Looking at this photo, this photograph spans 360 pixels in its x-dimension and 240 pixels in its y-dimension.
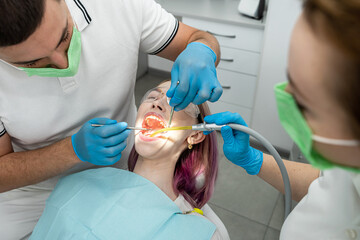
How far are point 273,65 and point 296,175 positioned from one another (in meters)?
1.34

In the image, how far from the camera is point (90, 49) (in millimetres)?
1312

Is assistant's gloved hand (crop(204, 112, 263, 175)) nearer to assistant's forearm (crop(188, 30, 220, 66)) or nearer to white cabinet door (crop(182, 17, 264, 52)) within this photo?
assistant's forearm (crop(188, 30, 220, 66))

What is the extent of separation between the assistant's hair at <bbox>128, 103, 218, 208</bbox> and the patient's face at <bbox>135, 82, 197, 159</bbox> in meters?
0.11

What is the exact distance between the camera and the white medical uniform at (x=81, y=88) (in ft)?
4.04

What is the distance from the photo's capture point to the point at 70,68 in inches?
44.4

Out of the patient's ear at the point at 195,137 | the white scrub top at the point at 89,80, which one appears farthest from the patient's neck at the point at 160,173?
the white scrub top at the point at 89,80

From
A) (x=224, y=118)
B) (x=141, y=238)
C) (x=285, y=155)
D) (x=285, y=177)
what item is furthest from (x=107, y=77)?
(x=285, y=155)

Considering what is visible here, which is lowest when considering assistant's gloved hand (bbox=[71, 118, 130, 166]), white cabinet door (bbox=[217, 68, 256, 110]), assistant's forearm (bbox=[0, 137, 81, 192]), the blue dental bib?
white cabinet door (bbox=[217, 68, 256, 110])

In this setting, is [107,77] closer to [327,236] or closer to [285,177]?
[285,177]

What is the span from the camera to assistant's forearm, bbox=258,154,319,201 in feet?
3.93

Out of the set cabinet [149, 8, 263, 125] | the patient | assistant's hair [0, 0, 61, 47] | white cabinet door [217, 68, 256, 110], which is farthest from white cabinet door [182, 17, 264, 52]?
assistant's hair [0, 0, 61, 47]

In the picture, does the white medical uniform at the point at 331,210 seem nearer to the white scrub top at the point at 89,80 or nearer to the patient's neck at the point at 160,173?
the patient's neck at the point at 160,173

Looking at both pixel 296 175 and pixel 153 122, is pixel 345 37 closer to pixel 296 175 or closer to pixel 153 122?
pixel 296 175

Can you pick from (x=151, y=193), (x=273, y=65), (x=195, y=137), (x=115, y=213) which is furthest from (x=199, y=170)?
(x=273, y=65)
